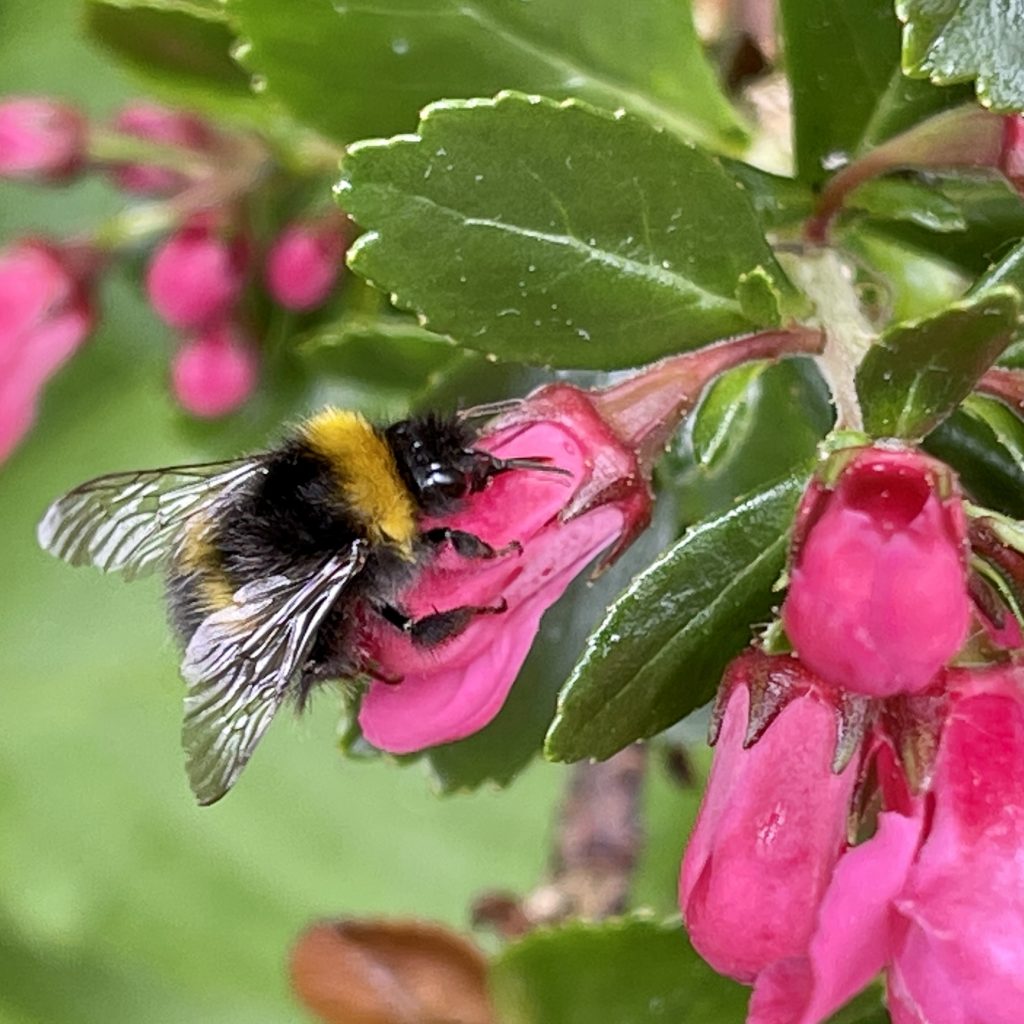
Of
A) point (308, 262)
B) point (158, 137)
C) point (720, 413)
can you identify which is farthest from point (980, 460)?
point (158, 137)

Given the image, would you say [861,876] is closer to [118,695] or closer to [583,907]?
[583,907]

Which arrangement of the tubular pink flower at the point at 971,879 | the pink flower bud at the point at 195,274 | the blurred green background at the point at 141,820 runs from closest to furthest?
the tubular pink flower at the point at 971,879
the pink flower bud at the point at 195,274
the blurred green background at the point at 141,820

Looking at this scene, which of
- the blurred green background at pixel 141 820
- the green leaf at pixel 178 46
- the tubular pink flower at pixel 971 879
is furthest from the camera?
the blurred green background at pixel 141 820

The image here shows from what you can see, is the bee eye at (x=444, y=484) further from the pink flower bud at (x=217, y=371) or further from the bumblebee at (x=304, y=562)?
→ the pink flower bud at (x=217, y=371)

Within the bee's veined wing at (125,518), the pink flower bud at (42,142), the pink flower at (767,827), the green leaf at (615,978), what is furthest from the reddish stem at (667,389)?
the pink flower bud at (42,142)

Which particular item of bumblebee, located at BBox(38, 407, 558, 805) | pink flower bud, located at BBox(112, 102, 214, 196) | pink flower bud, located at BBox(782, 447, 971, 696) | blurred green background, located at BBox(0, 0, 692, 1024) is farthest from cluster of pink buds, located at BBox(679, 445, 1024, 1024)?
blurred green background, located at BBox(0, 0, 692, 1024)

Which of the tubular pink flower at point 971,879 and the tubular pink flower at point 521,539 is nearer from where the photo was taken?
the tubular pink flower at point 971,879

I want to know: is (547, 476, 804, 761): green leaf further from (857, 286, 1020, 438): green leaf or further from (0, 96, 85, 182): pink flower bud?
(0, 96, 85, 182): pink flower bud

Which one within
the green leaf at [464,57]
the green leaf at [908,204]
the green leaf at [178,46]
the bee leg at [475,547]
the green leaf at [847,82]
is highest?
the green leaf at [178,46]

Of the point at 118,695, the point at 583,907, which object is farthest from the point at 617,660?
the point at 118,695
